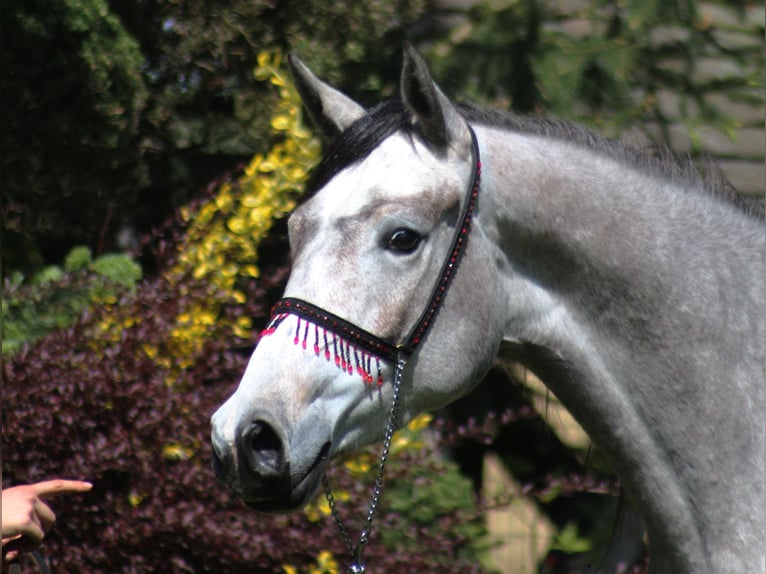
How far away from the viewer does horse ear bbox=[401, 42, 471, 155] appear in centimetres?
208

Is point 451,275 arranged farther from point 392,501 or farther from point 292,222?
point 392,501

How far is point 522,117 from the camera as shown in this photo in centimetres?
233

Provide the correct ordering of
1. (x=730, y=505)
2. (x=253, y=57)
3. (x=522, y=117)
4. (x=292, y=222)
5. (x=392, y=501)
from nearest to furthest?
(x=730, y=505), (x=292, y=222), (x=522, y=117), (x=392, y=501), (x=253, y=57)

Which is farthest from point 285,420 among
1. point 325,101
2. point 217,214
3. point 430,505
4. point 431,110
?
point 217,214

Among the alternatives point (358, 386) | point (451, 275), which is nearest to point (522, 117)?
point (451, 275)

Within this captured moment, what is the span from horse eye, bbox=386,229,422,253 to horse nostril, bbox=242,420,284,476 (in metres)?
0.43

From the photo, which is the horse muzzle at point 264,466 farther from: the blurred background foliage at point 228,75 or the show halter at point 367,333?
the blurred background foliage at point 228,75

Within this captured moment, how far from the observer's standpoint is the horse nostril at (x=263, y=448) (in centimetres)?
192

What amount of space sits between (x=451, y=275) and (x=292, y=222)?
13.5 inches

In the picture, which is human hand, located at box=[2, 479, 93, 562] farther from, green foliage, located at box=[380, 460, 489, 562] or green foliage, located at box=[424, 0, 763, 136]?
green foliage, located at box=[424, 0, 763, 136]

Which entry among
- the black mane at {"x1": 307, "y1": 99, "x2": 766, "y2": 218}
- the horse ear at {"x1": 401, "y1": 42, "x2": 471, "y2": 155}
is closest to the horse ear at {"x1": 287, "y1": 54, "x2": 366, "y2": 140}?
the black mane at {"x1": 307, "y1": 99, "x2": 766, "y2": 218}

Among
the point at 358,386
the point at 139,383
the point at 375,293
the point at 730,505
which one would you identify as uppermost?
the point at 375,293

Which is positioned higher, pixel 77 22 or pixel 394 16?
pixel 77 22

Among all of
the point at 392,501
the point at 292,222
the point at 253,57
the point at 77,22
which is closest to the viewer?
the point at 292,222
